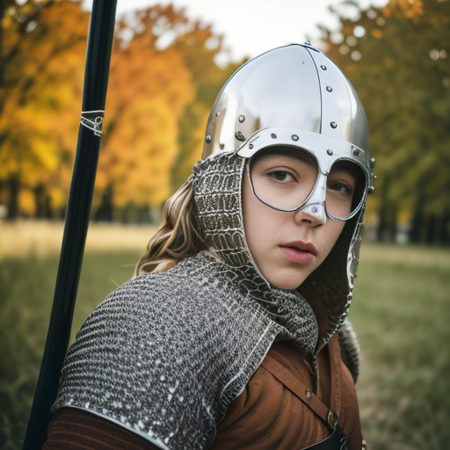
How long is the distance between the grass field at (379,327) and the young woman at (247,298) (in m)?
1.58

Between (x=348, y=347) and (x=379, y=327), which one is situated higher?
(x=348, y=347)

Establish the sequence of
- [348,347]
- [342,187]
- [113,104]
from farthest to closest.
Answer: [113,104], [348,347], [342,187]

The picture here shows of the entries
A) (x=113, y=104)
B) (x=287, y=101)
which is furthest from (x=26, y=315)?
(x=287, y=101)

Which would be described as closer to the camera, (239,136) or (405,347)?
(239,136)

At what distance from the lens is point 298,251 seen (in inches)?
69.4

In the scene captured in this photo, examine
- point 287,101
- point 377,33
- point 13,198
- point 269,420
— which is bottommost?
point 269,420

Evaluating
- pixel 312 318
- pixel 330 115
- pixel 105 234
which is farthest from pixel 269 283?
pixel 105 234

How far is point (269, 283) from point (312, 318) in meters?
0.26

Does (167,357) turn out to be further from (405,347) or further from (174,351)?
(405,347)

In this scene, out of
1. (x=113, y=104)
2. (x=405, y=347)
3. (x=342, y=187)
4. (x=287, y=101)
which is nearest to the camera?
(x=287, y=101)

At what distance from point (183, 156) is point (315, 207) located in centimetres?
615

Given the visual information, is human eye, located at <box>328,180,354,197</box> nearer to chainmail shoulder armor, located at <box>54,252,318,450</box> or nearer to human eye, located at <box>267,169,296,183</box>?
human eye, located at <box>267,169,296,183</box>

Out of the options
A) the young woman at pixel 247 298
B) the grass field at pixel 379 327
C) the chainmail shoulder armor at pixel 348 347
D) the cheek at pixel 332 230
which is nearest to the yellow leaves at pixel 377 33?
the grass field at pixel 379 327

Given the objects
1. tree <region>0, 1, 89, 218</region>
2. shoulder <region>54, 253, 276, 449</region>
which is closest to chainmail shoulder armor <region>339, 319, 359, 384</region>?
shoulder <region>54, 253, 276, 449</region>
